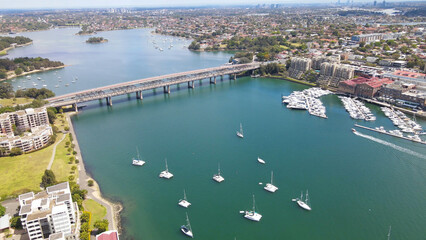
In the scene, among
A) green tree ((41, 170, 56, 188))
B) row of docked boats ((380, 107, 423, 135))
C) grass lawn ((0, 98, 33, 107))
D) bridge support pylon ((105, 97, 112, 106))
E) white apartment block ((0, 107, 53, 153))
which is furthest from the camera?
bridge support pylon ((105, 97, 112, 106))

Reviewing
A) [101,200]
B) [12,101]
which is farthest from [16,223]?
[12,101]

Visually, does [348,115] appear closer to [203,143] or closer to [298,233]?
[203,143]

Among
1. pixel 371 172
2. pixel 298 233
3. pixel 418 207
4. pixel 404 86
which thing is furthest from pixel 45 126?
pixel 404 86

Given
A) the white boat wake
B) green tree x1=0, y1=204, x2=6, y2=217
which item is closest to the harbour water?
the white boat wake

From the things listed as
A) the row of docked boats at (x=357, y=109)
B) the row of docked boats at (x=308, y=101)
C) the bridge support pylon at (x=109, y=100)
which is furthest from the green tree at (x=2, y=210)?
the row of docked boats at (x=357, y=109)

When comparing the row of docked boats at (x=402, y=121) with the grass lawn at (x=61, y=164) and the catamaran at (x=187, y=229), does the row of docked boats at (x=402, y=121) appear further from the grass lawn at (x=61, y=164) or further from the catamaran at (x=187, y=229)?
the grass lawn at (x=61, y=164)

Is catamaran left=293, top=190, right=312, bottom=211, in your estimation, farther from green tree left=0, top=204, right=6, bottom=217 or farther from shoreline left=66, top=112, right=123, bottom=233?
green tree left=0, top=204, right=6, bottom=217

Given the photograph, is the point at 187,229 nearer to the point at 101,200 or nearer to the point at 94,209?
the point at 94,209
